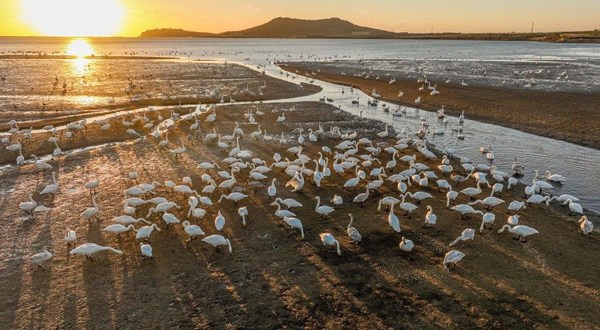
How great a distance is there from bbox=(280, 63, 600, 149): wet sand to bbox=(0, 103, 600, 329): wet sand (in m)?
13.8

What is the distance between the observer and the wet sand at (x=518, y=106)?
2561 centimetres

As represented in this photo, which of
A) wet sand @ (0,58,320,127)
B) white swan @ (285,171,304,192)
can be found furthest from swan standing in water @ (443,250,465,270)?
wet sand @ (0,58,320,127)

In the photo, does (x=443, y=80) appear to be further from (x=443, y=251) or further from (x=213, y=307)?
(x=213, y=307)

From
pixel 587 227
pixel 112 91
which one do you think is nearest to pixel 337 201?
pixel 587 227

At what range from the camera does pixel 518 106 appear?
107 feet

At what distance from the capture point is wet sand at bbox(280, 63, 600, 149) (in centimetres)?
2561

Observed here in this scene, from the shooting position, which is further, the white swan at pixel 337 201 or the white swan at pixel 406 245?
the white swan at pixel 337 201

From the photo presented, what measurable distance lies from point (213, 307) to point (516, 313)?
21.1 feet

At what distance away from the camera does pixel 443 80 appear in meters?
48.4

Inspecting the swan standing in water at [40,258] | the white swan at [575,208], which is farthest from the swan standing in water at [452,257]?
the swan standing in water at [40,258]

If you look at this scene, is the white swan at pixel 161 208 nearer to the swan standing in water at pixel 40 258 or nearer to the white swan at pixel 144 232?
the white swan at pixel 144 232

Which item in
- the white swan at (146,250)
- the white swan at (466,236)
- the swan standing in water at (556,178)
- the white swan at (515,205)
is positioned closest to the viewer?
the white swan at (146,250)

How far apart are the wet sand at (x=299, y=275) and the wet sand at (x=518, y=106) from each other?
13.8m

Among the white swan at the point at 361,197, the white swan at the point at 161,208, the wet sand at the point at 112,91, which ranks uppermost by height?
the wet sand at the point at 112,91
